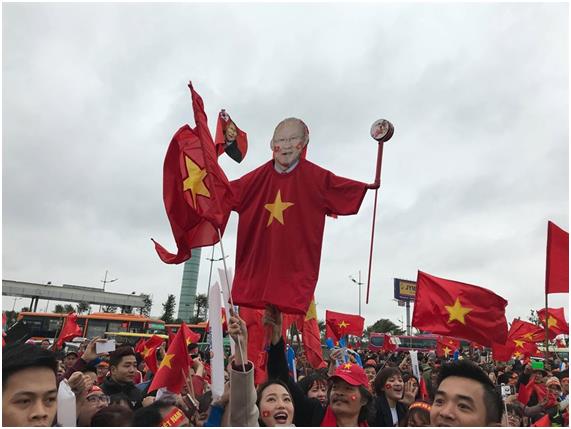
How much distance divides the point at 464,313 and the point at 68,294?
55.0 metres

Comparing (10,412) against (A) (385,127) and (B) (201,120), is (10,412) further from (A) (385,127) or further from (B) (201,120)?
(A) (385,127)

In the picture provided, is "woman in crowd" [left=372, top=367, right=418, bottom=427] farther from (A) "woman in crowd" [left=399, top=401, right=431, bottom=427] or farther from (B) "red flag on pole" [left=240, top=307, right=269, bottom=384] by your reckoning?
(B) "red flag on pole" [left=240, top=307, right=269, bottom=384]

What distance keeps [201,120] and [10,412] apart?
2.68 meters

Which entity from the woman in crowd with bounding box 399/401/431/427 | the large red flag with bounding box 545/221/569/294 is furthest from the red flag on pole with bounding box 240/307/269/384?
the large red flag with bounding box 545/221/569/294

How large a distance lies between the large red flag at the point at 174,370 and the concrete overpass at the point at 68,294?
2052 inches

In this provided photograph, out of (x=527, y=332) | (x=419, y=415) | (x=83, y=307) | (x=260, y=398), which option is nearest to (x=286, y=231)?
(x=260, y=398)

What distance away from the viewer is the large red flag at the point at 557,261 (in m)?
5.02

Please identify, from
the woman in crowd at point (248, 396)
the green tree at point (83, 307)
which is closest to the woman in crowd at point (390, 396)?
the woman in crowd at point (248, 396)

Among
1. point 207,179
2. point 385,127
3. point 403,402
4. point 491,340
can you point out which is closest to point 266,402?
point 207,179

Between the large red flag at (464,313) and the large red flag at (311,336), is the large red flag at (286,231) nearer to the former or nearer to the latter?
the large red flag at (464,313)

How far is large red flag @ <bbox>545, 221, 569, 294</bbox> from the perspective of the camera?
502 cm

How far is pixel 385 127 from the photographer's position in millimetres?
4938

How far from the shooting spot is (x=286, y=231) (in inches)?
181

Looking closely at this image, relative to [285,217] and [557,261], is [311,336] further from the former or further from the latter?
[557,261]
